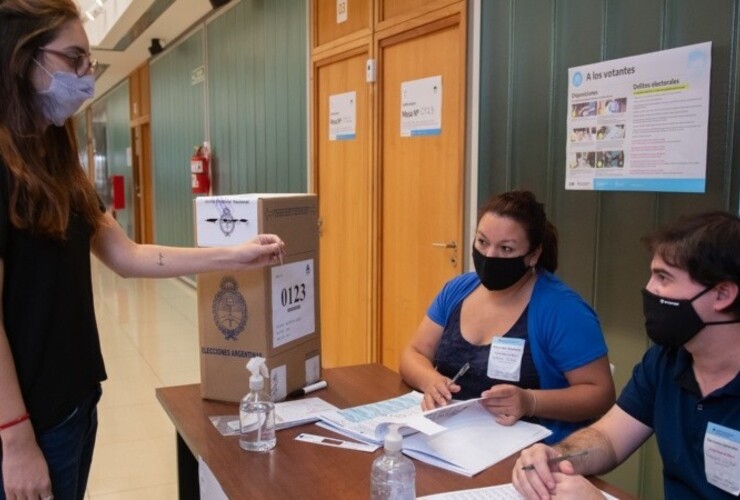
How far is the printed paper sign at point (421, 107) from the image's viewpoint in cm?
331

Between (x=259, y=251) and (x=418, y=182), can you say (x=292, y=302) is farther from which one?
(x=418, y=182)

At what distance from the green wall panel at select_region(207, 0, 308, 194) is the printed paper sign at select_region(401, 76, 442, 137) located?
1.31 m

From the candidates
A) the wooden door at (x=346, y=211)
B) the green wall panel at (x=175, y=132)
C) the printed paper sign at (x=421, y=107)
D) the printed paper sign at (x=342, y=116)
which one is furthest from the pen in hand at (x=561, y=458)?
the green wall panel at (x=175, y=132)

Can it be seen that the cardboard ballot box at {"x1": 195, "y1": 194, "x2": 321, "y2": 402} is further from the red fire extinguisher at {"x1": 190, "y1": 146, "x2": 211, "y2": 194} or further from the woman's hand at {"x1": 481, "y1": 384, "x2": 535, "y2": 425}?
the red fire extinguisher at {"x1": 190, "y1": 146, "x2": 211, "y2": 194}

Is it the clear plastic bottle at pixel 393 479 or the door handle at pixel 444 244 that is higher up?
the door handle at pixel 444 244

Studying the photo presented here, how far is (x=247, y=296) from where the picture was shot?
1.66 metres

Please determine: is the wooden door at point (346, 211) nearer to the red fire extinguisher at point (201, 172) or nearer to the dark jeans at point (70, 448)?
the dark jeans at point (70, 448)

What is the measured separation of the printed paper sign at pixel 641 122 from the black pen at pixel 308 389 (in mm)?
1312


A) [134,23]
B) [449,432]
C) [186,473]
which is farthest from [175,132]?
[449,432]

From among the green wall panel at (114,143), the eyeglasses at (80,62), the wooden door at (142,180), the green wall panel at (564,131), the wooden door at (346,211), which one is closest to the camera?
the eyeglasses at (80,62)

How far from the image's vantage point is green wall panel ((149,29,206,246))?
7.14 m

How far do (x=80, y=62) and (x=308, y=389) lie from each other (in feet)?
3.41

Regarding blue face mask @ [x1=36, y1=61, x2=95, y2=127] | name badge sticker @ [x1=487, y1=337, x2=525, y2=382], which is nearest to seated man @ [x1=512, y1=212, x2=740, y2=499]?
name badge sticker @ [x1=487, y1=337, x2=525, y2=382]

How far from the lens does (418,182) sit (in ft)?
11.5
